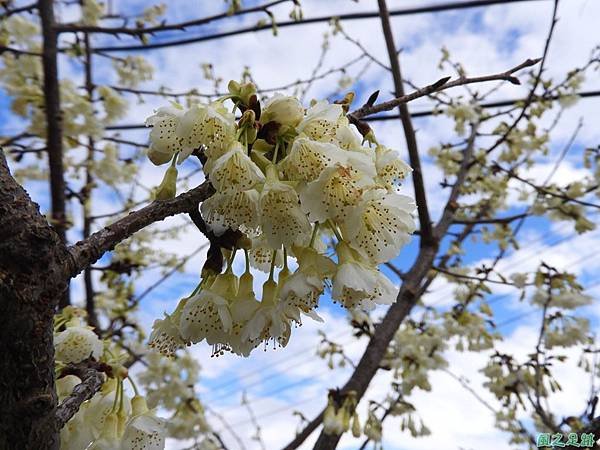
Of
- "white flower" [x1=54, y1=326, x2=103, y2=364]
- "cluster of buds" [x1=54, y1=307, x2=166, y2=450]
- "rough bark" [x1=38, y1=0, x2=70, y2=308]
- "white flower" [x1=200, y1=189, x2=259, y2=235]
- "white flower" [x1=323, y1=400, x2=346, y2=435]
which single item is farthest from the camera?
"rough bark" [x1=38, y1=0, x2=70, y2=308]

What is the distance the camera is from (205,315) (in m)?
0.87

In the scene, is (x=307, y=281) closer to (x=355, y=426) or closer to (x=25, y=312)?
(x=25, y=312)

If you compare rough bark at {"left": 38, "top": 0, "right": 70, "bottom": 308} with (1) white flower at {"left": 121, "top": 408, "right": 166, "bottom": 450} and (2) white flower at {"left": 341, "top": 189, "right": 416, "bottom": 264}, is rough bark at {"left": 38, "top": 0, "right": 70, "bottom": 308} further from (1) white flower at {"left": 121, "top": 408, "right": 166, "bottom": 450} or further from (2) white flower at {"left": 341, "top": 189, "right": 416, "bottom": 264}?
(2) white flower at {"left": 341, "top": 189, "right": 416, "bottom": 264}

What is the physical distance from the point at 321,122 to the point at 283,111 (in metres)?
0.07

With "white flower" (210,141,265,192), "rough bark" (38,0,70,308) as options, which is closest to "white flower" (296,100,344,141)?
"white flower" (210,141,265,192)

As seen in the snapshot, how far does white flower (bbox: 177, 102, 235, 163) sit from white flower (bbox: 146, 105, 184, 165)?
4 cm

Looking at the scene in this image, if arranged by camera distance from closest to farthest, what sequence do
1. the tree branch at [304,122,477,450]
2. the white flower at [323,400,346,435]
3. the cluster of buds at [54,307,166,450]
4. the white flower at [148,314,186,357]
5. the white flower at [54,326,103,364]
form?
the white flower at [148,314,186,357] → the cluster of buds at [54,307,166,450] → the white flower at [54,326,103,364] → the white flower at [323,400,346,435] → the tree branch at [304,122,477,450]

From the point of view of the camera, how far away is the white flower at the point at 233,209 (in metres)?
0.81

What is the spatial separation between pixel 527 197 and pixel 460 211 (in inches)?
37.9

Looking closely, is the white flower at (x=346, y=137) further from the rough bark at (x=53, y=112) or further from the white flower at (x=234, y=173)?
the rough bark at (x=53, y=112)

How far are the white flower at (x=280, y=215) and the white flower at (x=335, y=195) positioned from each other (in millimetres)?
20

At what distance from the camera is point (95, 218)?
10.1ft

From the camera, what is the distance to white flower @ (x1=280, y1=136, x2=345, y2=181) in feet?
2.51

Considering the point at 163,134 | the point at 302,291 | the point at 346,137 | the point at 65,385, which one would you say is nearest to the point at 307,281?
the point at 302,291
